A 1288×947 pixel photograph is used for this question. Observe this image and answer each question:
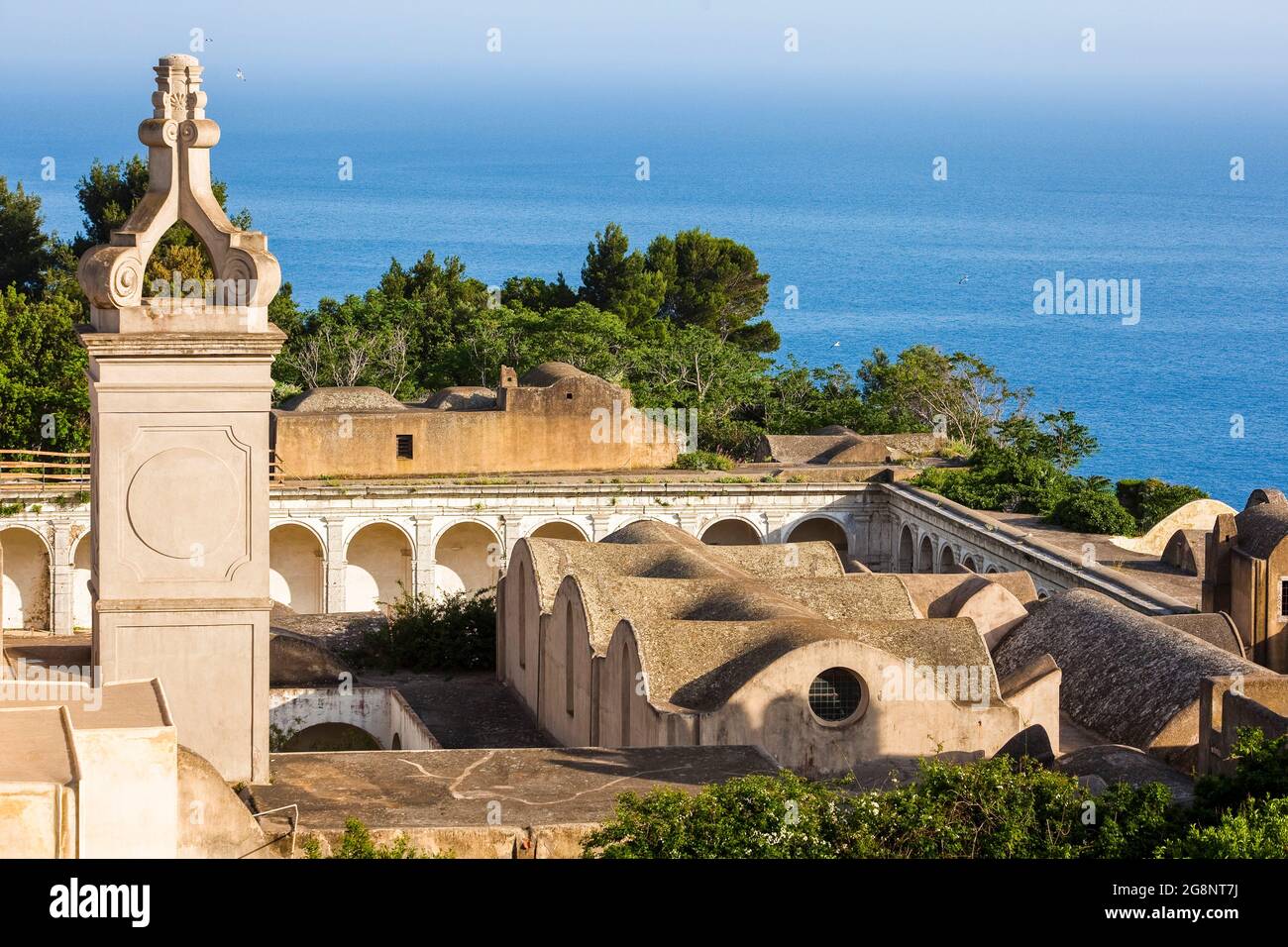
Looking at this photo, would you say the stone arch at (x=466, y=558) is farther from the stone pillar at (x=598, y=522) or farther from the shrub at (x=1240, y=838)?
the shrub at (x=1240, y=838)

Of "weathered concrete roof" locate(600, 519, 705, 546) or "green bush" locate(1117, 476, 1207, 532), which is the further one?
"green bush" locate(1117, 476, 1207, 532)

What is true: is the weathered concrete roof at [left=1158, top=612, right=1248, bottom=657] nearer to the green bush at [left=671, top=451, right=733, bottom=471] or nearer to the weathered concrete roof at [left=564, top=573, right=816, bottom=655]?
the weathered concrete roof at [left=564, top=573, right=816, bottom=655]

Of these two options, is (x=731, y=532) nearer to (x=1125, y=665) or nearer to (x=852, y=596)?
(x=852, y=596)

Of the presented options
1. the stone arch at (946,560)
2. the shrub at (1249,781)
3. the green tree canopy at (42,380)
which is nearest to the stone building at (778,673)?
the shrub at (1249,781)

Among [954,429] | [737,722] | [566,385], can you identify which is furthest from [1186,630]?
[954,429]

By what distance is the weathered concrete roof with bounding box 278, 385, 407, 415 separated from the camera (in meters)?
65.2

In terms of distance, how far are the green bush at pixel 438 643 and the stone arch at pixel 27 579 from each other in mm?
19002

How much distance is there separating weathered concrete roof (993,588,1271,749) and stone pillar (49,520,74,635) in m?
30.2

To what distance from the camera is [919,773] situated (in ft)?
74.2

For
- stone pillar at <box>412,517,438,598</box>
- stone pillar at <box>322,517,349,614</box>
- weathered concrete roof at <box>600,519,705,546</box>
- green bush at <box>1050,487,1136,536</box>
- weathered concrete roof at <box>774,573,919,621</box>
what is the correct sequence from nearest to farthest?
weathered concrete roof at <box>774,573,919,621</box>, weathered concrete roof at <box>600,519,705,546</box>, green bush at <box>1050,487,1136,536</box>, stone pillar at <box>322,517,349,614</box>, stone pillar at <box>412,517,438,598</box>

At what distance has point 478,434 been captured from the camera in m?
64.4

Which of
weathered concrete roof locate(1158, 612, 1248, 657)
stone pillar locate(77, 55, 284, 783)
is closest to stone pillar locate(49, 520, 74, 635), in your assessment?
weathered concrete roof locate(1158, 612, 1248, 657)

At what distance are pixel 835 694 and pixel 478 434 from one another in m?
35.8

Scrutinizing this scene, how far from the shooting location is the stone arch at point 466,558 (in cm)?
6306
